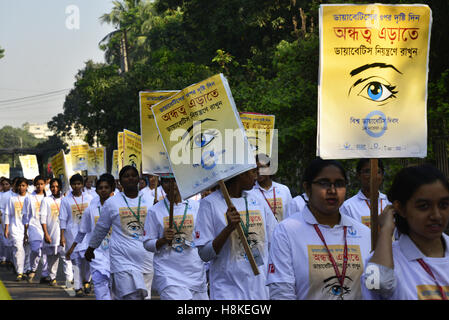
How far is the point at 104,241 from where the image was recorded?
36.2 ft

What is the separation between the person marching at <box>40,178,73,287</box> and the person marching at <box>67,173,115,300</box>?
4.42 meters

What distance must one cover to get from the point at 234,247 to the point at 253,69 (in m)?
24.2

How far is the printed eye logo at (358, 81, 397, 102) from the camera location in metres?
5.52

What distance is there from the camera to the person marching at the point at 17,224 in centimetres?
1755

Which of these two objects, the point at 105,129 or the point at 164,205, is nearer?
the point at 164,205

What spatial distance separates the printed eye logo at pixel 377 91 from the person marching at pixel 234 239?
4.66ft

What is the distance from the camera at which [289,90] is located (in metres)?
18.5

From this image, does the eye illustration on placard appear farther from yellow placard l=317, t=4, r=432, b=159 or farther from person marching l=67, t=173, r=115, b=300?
person marching l=67, t=173, r=115, b=300

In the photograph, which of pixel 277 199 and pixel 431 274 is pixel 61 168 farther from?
pixel 431 274

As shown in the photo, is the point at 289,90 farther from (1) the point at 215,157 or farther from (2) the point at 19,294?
(1) the point at 215,157

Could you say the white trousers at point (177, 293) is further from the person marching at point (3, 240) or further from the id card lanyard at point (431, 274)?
the person marching at point (3, 240)

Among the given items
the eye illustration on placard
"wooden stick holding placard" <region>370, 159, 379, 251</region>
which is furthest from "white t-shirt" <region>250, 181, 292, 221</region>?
"wooden stick holding placard" <region>370, 159, 379, 251</region>

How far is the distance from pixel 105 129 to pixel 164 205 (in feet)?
101
